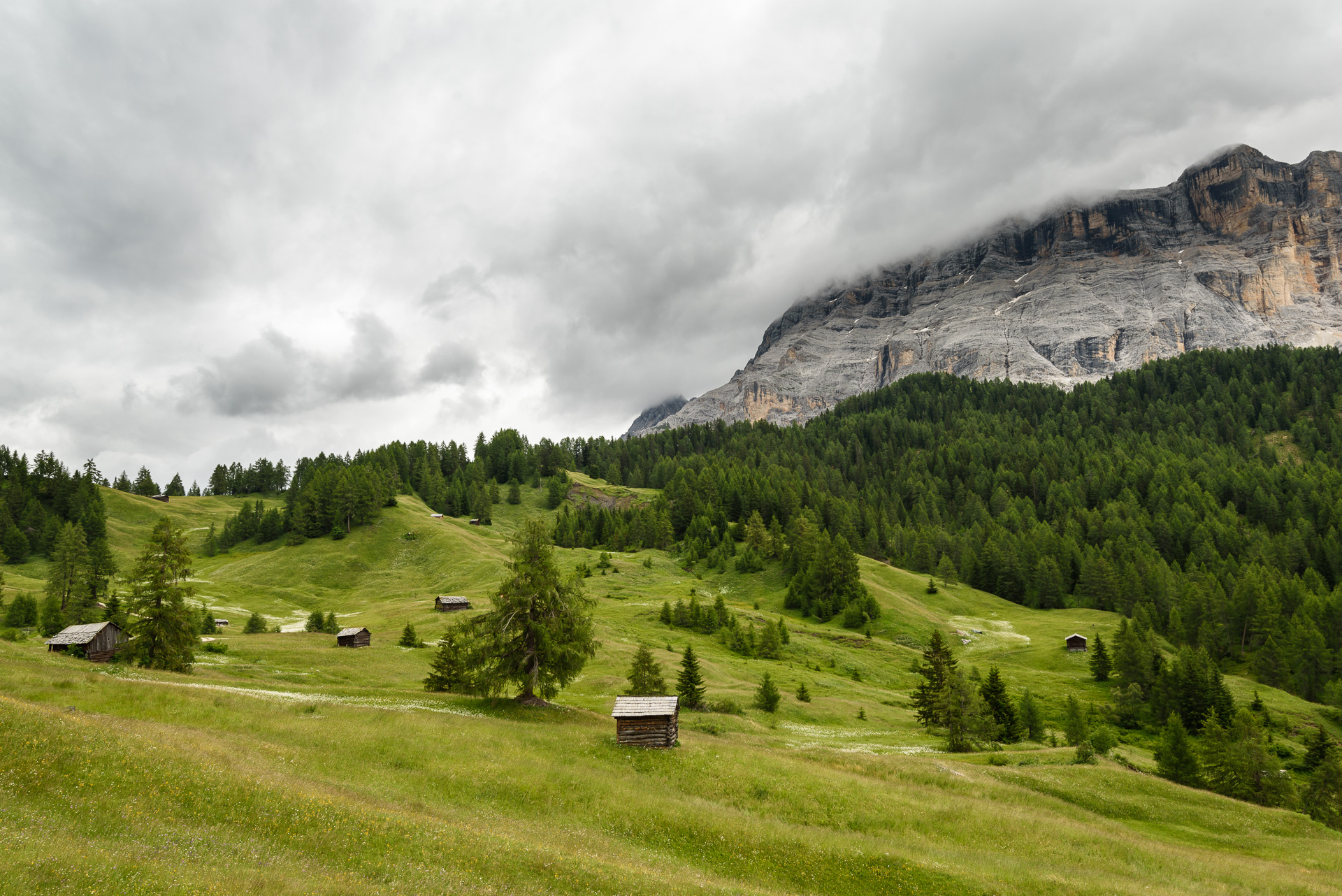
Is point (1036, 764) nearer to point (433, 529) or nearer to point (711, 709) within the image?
point (711, 709)

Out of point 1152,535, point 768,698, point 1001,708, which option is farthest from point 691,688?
point 1152,535

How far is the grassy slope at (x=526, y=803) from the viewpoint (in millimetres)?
17641

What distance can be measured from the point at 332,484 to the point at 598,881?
16133 cm

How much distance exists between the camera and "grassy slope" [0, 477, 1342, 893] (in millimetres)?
17641

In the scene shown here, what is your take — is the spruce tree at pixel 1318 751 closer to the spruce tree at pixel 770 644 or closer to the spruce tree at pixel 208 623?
the spruce tree at pixel 770 644

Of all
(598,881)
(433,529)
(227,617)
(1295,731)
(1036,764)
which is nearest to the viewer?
(598,881)

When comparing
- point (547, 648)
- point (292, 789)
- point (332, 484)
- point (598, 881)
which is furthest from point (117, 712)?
point (332, 484)

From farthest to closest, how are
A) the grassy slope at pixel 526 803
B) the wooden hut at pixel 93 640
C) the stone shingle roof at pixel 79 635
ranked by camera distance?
the stone shingle roof at pixel 79 635
the wooden hut at pixel 93 640
the grassy slope at pixel 526 803

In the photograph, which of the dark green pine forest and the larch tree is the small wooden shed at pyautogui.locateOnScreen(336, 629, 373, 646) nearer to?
the larch tree

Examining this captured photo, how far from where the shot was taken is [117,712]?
3155 cm

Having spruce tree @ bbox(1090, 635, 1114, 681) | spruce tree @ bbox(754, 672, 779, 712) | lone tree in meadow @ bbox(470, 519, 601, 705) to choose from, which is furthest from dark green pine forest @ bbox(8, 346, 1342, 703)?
lone tree in meadow @ bbox(470, 519, 601, 705)

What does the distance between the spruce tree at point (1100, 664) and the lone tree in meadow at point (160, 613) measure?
10677 cm

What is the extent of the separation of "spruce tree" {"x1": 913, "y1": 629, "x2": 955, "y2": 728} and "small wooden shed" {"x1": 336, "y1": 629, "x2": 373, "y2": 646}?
61707mm

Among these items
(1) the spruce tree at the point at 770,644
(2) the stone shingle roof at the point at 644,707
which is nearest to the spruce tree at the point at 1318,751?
(1) the spruce tree at the point at 770,644
